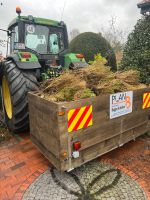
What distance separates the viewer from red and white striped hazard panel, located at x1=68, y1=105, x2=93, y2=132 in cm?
235

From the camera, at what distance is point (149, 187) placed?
247 cm

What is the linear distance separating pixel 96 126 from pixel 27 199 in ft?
4.13

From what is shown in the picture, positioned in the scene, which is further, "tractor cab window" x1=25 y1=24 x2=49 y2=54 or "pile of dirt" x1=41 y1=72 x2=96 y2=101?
"tractor cab window" x1=25 y1=24 x2=49 y2=54

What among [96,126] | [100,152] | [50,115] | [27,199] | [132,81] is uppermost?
[132,81]

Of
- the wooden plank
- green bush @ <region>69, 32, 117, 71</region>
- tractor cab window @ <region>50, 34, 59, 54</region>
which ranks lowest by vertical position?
the wooden plank

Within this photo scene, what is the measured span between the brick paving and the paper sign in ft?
2.64

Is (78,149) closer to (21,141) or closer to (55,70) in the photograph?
(21,141)

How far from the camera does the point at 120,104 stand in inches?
112

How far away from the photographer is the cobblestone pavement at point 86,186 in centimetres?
233

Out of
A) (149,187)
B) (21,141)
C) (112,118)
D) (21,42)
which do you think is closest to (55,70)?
(21,42)

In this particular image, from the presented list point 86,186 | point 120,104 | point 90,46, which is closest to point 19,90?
point 120,104

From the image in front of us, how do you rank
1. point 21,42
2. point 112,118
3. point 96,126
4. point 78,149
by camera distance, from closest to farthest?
point 78,149 < point 96,126 < point 112,118 < point 21,42

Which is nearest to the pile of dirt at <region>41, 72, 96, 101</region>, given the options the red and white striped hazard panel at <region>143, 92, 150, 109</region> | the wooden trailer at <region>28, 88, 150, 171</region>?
the wooden trailer at <region>28, 88, 150, 171</region>

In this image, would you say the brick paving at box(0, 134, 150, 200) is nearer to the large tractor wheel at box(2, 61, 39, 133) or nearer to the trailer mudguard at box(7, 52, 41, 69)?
the large tractor wheel at box(2, 61, 39, 133)
